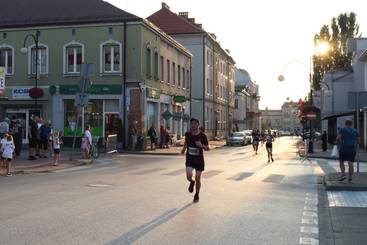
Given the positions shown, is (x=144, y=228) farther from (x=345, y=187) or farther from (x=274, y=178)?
(x=274, y=178)

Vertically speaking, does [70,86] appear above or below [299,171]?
above

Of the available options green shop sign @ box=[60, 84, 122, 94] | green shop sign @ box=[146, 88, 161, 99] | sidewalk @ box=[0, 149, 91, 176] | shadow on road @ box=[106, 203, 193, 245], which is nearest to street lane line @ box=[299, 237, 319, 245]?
shadow on road @ box=[106, 203, 193, 245]

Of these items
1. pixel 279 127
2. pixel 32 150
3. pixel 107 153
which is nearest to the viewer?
pixel 32 150

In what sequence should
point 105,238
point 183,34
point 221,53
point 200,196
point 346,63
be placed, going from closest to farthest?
point 105,238, point 200,196, point 183,34, point 346,63, point 221,53

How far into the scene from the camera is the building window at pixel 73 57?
36688 mm

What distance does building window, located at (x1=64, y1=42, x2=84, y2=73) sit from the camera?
120 ft

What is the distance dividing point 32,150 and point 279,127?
165080 mm

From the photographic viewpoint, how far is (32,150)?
24203 millimetres

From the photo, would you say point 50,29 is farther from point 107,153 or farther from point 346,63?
point 346,63

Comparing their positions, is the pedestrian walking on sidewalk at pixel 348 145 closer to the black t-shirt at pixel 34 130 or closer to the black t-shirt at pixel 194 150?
the black t-shirt at pixel 194 150

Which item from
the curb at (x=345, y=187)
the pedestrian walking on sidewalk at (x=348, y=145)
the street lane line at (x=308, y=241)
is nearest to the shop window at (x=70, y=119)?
the pedestrian walking on sidewalk at (x=348, y=145)

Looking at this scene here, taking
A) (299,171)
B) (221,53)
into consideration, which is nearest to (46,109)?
(299,171)

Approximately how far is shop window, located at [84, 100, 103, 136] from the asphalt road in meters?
18.3

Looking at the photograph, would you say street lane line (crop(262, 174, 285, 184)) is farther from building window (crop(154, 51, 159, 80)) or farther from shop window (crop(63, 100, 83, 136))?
building window (crop(154, 51, 159, 80))
